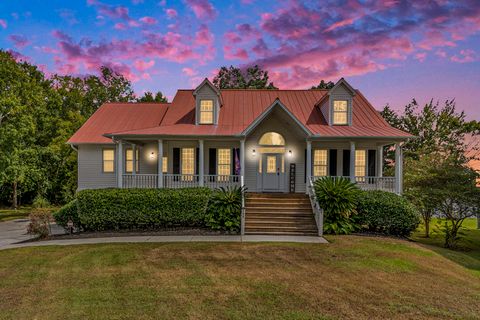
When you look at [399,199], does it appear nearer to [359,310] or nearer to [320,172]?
[320,172]

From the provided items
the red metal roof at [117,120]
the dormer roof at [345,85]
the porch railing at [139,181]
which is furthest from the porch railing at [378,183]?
the red metal roof at [117,120]

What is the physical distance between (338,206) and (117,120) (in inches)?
611

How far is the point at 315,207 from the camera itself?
1321cm

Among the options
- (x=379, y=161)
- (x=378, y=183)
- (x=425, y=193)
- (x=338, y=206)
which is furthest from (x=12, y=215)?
(x=425, y=193)

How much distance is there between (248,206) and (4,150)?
1740 cm

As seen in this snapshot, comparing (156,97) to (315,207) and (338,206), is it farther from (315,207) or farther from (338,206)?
(338,206)

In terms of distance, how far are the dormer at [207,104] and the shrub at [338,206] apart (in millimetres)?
8088

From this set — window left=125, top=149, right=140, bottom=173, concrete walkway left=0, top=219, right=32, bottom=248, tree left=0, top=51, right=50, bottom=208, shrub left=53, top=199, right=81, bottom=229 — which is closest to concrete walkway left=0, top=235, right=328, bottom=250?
concrete walkway left=0, top=219, right=32, bottom=248

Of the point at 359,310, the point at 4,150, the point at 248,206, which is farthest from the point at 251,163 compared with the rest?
the point at 4,150

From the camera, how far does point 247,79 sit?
118 feet

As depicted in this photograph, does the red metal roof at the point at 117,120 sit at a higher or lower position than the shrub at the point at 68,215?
higher

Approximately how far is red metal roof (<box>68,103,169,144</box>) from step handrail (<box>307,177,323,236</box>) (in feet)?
35.9

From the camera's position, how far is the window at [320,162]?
17.0 meters

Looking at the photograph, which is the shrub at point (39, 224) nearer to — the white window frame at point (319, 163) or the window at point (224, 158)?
the window at point (224, 158)
